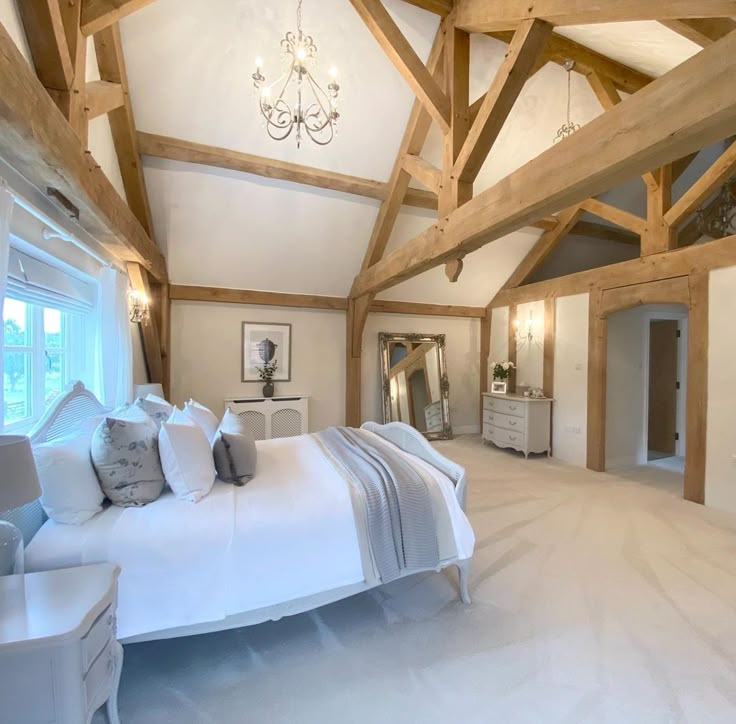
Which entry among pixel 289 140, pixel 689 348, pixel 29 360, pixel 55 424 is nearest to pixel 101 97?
pixel 289 140

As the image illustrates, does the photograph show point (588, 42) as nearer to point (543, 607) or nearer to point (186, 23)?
point (186, 23)

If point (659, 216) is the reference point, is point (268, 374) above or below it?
below

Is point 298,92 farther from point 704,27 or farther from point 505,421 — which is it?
point 505,421

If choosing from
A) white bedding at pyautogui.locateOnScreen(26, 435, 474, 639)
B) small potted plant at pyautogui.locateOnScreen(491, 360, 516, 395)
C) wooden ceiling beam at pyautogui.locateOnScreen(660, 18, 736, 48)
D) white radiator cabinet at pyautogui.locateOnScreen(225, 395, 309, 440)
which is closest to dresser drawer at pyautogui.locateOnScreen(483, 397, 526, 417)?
small potted plant at pyautogui.locateOnScreen(491, 360, 516, 395)

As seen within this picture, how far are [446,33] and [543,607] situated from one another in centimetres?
393

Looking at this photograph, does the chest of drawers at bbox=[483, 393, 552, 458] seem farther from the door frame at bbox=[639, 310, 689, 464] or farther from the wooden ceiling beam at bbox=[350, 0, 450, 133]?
the wooden ceiling beam at bbox=[350, 0, 450, 133]

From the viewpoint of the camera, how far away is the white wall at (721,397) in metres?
3.19

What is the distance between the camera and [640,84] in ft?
11.6

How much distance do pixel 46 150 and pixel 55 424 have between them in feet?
4.25

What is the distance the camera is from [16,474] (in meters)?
1.07

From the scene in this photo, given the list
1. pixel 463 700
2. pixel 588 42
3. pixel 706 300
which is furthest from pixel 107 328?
pixel 706 300

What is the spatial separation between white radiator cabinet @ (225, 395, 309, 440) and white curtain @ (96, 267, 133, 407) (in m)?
1.80

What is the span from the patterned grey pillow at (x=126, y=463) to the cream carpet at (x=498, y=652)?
724 millimetres

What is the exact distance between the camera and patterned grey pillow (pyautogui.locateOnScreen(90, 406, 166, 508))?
5.51 ft
